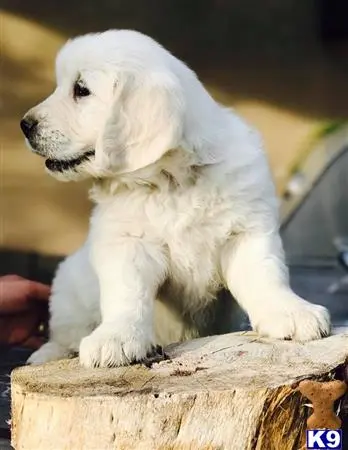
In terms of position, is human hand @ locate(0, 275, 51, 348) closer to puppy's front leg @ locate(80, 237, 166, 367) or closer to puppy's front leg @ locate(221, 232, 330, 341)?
puppy's front leg @ locate(80, 237, 166, 367)

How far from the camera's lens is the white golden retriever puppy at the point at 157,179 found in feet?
12.0

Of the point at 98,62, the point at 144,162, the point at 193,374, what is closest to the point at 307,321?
the point at 193,374

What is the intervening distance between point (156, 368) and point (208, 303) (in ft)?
2.88

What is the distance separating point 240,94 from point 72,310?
3995 mm

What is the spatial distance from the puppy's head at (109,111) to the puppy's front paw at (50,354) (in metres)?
0.88

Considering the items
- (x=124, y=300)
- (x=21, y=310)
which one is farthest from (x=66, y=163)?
(x=21, y=310)

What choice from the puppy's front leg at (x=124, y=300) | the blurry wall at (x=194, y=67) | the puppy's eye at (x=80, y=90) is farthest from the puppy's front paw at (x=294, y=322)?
the blurry wall at (x=194, y=67)

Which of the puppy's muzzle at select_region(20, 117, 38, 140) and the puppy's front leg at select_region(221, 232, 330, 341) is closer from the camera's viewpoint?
the puppy's front leg at select_region(221, 232, 330, 341)

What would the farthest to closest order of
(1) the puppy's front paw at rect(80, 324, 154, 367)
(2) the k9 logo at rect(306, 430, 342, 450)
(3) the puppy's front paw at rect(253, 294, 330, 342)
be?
(3) the puppy's front paw at rect(253, 294, 330, 342)
(1) the puppy's front paw at rect(80, 324, 154, 367)
(2) the k9 logo at rect(306, 430, 342, 450)

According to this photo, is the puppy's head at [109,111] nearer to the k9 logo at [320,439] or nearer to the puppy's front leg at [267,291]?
the puppy's front leg at [267,291]

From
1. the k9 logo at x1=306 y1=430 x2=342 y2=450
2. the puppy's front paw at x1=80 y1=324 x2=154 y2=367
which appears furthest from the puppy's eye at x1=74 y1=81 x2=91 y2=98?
the k9 logo at x1=306 y1=430 x2=342 y2=450

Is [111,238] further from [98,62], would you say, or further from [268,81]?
[268,81]

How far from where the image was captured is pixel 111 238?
383 centimetres

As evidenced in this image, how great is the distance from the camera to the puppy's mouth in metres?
3.79
